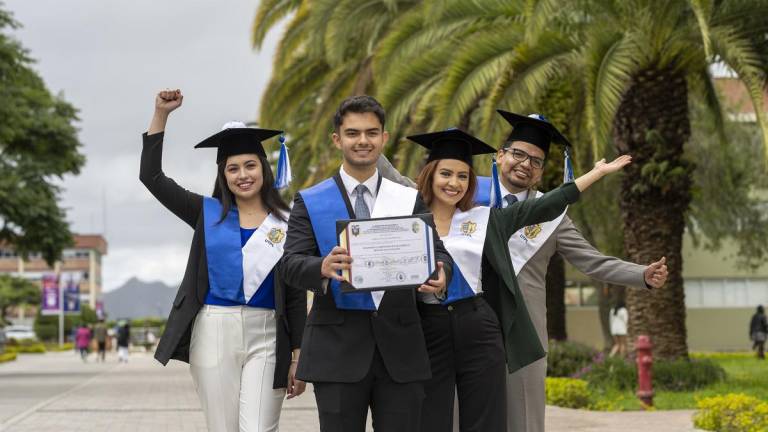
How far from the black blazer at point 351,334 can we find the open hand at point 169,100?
1408 mm

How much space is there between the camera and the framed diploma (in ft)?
16.6

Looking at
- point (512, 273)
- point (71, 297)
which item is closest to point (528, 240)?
point (512, 273)

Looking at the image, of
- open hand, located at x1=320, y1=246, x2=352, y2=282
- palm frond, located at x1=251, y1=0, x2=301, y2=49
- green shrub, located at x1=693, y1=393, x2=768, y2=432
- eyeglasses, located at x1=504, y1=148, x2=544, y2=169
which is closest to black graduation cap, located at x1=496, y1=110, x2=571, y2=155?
eyeglasses, located at x1=504, y1=148, x2=544, y2=169

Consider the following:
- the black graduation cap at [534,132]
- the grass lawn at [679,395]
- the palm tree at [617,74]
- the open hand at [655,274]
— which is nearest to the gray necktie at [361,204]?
the black graduation cap at [534,132]

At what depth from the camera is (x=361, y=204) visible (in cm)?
561

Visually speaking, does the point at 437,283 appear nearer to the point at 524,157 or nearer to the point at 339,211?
the point at 339,211

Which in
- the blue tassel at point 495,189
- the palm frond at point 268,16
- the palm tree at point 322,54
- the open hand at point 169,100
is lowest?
the blue tassel at point 495,189

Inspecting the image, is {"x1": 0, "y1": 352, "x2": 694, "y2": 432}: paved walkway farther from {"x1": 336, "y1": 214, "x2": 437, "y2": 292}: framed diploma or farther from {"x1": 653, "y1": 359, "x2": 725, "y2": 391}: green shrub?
{"x1": 336, "y1": 214, "x2": 437, "y2": 292}: framed diploma

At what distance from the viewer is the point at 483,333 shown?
591cm

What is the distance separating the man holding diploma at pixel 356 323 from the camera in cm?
534

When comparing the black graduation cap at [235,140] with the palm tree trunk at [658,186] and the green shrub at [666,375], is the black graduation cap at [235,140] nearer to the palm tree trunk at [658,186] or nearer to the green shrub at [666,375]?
the palm tree trunk at [658,186]

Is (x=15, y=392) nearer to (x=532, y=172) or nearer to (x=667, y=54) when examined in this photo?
(x=667, y=54)

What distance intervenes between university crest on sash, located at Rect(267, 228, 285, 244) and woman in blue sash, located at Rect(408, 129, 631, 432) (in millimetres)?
794

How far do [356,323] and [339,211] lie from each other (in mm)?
468
